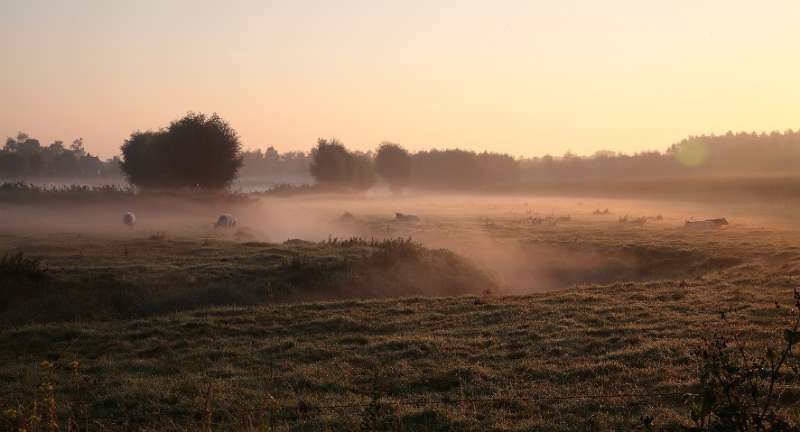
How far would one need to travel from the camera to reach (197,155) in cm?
6097

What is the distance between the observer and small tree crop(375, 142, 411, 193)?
125m

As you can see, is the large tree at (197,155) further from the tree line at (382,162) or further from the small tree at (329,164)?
the small tree at (329,164)

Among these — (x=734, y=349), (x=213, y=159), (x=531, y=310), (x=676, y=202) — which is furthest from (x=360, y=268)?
(x=676, y=202)

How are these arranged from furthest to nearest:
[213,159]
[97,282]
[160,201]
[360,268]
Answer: [213,159], [160,201], [360,268], [97,282]

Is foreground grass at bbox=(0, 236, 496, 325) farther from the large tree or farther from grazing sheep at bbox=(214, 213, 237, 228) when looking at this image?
the large tree

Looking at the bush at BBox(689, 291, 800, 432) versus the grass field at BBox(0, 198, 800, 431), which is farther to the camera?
the grass field at BBox(0, 198, 800, 431)

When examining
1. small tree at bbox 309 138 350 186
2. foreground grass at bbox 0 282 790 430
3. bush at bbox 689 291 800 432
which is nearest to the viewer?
bush at bbox 689 291 800 432

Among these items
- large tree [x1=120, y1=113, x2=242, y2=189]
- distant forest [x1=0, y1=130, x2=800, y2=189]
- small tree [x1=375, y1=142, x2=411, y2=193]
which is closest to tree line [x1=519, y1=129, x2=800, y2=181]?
distant forest [x1=0, y1=130, x2=800, y2=189]

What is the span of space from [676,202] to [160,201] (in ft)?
201

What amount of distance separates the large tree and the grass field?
31.5 meters

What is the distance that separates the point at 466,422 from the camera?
8.44m

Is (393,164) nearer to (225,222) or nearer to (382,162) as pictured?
(382,162)

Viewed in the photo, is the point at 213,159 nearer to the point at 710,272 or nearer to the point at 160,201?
the point at 160,201

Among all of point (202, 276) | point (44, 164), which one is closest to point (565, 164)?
point (44, 164)
